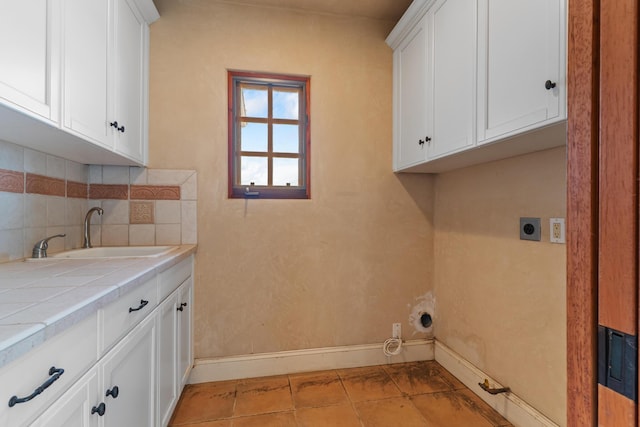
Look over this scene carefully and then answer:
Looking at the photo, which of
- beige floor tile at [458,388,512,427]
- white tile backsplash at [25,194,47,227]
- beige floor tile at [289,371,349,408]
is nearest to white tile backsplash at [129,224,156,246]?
white tile backsplash at [25,194,47,227]

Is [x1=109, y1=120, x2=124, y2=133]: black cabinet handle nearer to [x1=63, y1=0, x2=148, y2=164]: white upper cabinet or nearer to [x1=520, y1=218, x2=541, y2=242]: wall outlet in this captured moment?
[x1=63, y1=0, x2=148, y2=164]: white upper cabinet

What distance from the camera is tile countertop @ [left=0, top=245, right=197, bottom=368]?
565mm

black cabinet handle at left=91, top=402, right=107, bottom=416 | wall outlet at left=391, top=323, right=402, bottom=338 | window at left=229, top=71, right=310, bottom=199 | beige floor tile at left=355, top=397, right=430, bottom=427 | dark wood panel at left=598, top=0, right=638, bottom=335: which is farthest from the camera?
wall outlet at left=391, top=323, right=402, bottom=338

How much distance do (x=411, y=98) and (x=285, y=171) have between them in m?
1.01

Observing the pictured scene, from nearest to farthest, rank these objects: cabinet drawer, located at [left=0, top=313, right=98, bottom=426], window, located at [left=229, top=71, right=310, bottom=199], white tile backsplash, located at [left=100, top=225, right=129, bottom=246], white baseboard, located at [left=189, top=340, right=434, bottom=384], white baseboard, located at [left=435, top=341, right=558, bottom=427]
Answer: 1. cabinet drawer, located at [left=0, top=313, right=98, bottom=426]
2. white baseboard, located at [left=435, top=341, right=558, bottom=427]
3. white tile backsplash, located at [left=100, top=225, right=129, bottom=246]
4. white baseboard, located at [left=189, top=340, right=434, bottom=384]
5. window, located at [left=229, top=71, right=310, bottom=199]

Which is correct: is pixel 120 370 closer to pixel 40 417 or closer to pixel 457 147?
pixel 40 417

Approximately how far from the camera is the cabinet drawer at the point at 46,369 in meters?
0.54

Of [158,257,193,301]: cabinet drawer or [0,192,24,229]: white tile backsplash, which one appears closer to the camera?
[0,192,24,229]: white tile backsplash

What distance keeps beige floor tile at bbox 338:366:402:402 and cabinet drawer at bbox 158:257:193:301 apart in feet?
4.09

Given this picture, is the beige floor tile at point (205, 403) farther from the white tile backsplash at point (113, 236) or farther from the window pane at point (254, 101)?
the window pane at point (254, 101)

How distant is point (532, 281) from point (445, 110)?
1.01 metres

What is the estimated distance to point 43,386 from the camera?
59 centimetres

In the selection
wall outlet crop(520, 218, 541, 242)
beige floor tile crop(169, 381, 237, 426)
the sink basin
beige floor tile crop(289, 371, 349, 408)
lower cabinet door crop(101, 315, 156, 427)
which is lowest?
beige floor tile crop(169, 381, 237, 426)

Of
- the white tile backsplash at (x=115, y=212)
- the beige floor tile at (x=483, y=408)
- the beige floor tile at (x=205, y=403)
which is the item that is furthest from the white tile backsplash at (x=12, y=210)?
the beige floor tile at (x=483, y=408)
